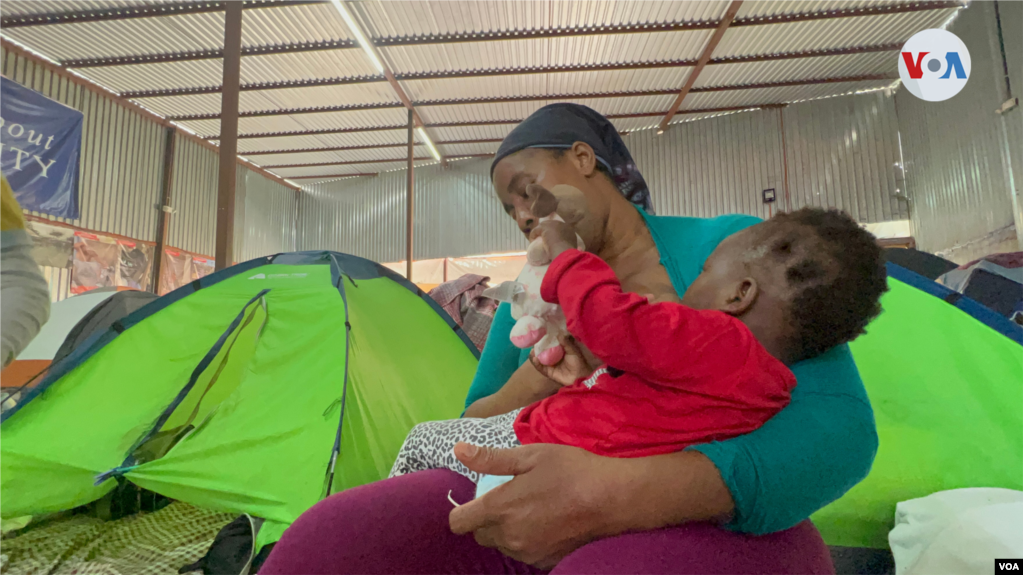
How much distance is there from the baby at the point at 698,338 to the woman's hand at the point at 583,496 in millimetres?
65

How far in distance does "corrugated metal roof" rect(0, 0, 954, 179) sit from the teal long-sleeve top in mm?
5113

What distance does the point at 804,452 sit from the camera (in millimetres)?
536

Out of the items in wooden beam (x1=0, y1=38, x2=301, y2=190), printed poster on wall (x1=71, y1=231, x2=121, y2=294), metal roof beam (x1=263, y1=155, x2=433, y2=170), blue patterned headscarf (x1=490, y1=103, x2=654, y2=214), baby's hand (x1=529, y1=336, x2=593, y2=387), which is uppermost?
wooden beam (x1=0, y1=38, x2=301, y2=190)

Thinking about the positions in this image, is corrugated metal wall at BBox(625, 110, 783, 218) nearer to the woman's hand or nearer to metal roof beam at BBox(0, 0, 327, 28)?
metal roof beam at BBox(0, 0, 327, 28)

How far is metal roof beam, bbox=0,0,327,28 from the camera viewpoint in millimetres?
4801

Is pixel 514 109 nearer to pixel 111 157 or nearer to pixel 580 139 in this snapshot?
pixel 111 157

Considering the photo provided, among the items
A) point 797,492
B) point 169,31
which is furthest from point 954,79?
point 169,31

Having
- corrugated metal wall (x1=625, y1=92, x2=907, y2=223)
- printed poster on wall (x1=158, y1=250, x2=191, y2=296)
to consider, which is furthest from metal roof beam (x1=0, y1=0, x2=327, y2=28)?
corrugated metal wall (x1=625, y1=92, x2=907, y2=223)

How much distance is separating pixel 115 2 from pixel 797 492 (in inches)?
255

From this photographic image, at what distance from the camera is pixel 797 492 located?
525mm

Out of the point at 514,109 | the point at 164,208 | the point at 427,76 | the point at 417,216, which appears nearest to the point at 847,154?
the point at 514,109

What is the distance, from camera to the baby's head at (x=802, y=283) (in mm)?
666

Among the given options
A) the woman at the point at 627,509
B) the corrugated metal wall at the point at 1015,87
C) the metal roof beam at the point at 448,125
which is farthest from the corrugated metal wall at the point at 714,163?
the woman at the point at 627,509

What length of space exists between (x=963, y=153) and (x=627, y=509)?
21.6 ft
